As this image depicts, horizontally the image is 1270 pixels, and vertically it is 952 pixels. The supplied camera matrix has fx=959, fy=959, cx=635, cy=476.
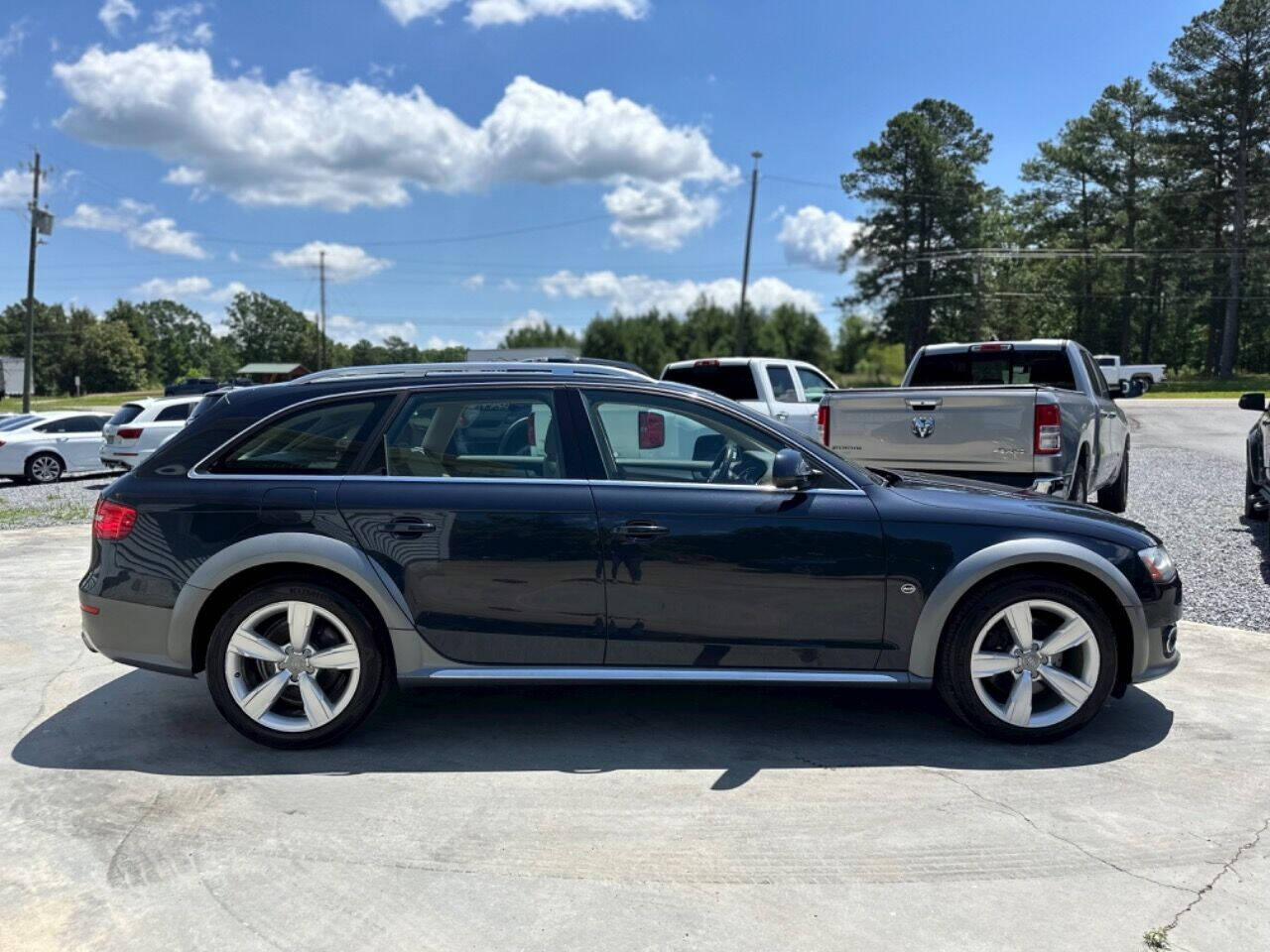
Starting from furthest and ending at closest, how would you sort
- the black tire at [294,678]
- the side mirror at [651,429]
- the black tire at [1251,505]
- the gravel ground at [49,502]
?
the gravel ground at [49,502] → the black tire at [1251,505] → the side mirror at [651,429] → the black tire at [294,678]

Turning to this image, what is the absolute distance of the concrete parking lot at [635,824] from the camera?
2.82 meters

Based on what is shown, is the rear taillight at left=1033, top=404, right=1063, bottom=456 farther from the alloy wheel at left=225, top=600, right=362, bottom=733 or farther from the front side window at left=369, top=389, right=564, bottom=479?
the alloy wheel at left=225, top=600, right=362, bottom=733

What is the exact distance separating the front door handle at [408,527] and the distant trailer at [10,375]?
9049 centimetres

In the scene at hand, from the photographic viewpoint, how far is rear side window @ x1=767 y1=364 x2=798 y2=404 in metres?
12.4

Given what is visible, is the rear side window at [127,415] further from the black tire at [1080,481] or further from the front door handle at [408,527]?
the black tire at [1080,481]

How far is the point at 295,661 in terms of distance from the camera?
4.09m

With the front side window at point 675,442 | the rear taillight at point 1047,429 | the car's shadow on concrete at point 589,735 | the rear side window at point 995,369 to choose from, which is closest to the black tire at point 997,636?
the car's shadow on concrete at point 589,735

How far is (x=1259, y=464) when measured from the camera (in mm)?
9477

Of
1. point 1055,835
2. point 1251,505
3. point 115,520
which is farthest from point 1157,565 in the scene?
point 1251,505

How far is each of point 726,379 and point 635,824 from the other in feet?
30.1

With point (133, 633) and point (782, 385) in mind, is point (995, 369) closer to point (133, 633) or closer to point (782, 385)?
point (782, 385)

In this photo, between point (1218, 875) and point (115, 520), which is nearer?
point (1218, 875)

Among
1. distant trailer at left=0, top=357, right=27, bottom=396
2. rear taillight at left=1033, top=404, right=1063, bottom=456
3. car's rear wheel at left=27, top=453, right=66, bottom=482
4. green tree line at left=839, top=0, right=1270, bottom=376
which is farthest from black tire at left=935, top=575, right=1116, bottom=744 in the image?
distant trailer at left=0, top=357, right=27, bottom=396

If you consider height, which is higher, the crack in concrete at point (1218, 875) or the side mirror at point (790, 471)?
the side mirror at point (790, 471)
